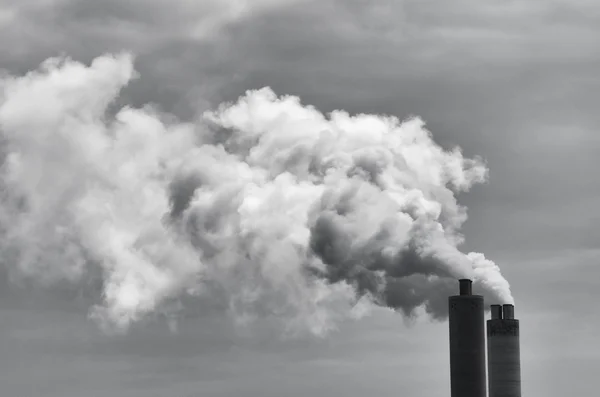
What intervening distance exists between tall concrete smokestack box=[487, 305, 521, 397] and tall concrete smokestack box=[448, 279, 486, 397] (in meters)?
3.69

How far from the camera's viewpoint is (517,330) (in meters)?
91.2

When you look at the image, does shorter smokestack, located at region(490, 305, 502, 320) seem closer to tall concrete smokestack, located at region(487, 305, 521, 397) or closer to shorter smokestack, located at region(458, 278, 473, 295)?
tall concrete smokestack, located at region(487, 305, 521, 397)

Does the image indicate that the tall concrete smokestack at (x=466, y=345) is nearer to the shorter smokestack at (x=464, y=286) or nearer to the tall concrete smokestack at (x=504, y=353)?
the shorter smokestack at (x=464, y=286)

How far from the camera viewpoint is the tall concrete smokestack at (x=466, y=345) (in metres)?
84.7

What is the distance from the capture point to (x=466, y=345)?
85.0m

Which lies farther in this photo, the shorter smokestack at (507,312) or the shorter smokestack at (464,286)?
the shorter smokestack at (507,312)

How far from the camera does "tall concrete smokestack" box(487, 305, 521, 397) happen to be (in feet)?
291

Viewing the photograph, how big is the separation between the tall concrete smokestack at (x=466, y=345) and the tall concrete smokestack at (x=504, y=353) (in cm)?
369

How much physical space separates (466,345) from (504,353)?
616 cm

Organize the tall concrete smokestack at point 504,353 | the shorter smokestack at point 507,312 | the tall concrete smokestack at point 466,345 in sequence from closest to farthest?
the tall concrete smokestack at point 466,345 < the tall concrete smokestack at point 504,353 < the shorter smokestack at point 507,312

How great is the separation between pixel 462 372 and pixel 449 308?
5.71m

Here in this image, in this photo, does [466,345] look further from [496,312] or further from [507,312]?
[507,312]

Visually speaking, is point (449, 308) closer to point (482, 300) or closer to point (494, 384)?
point (482, 300)

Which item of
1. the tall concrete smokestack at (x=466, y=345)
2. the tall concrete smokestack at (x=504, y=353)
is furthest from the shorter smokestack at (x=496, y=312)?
the tall concrete smokestack at (x=466, y=345)
